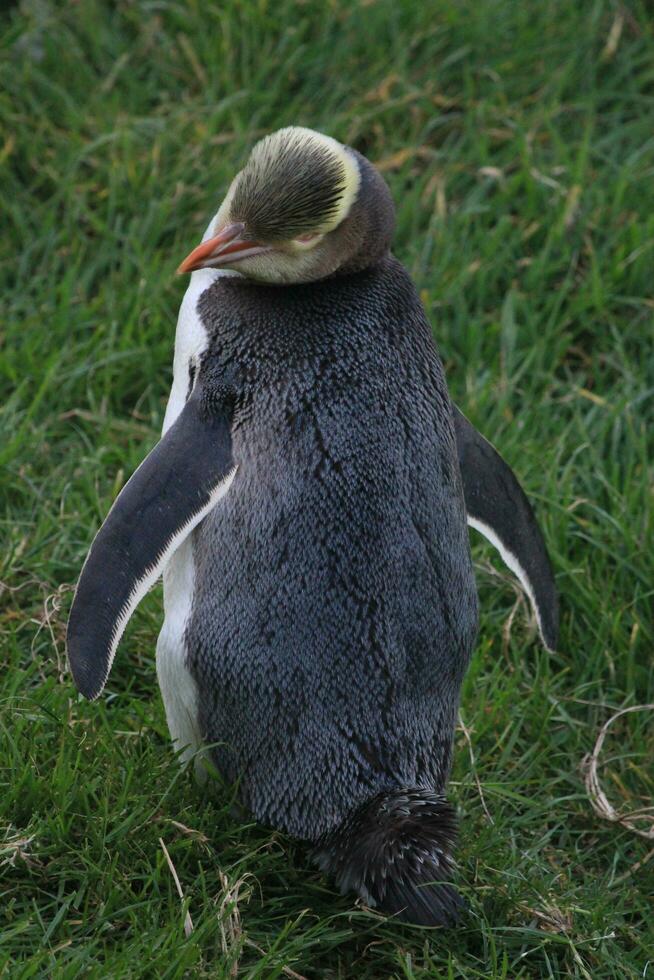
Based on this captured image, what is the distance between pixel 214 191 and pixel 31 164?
21.8 inches

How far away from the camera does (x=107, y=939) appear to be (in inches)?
91.8

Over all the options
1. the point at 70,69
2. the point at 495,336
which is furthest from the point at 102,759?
the point at 70,69

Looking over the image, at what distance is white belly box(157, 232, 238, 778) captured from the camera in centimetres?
260

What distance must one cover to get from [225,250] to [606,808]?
1.39 meters

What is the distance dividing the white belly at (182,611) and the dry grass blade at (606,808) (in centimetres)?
87

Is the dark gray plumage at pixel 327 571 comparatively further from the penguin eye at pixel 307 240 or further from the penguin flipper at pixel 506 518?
the penguin flipper at pixel 506 518

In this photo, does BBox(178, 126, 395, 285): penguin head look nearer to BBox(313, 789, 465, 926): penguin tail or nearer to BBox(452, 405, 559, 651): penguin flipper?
BBox(452, 405, 559, 651): penguin flipper

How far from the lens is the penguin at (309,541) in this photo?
247cm

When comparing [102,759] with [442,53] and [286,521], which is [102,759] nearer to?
[286,521]

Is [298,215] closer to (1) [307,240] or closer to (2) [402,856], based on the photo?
(1) [307,240]

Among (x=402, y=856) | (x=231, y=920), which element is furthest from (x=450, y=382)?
(x=231, y=920)

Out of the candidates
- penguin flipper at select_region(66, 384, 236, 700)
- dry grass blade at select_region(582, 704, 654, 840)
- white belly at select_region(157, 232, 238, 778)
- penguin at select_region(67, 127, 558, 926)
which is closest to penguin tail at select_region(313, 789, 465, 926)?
penguin at select_region(67, 127, 558, 926)

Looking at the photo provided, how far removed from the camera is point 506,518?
296 cm

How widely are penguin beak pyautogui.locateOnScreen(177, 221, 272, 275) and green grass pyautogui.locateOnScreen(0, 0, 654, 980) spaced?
0.87 m
